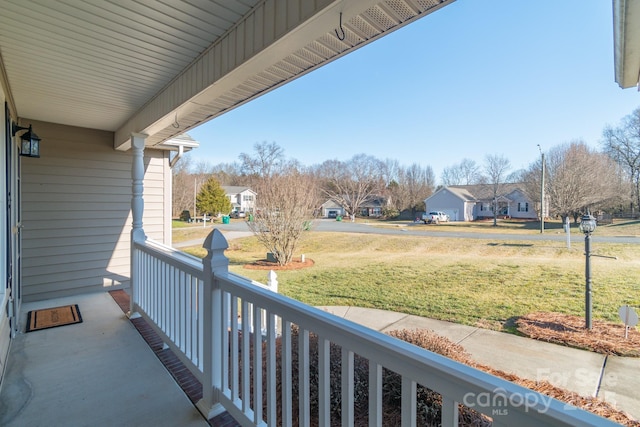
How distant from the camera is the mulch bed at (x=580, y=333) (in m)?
4.39

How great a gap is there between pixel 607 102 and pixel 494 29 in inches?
101

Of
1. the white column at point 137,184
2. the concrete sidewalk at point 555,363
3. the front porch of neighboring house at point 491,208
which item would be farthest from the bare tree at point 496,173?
the white column at point 137,184

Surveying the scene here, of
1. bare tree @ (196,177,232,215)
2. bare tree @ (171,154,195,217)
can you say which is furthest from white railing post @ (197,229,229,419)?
bare tree @ (196,177,232,215)

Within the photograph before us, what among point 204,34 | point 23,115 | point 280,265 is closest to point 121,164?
point 23,115

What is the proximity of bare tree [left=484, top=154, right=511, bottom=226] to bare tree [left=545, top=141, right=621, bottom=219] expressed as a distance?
10.5m

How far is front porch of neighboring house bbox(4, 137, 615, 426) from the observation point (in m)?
0.80

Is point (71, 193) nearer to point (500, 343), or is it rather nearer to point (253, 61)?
point (253, 61)

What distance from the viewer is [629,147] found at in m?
5.34

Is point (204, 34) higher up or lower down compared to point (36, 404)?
higher up

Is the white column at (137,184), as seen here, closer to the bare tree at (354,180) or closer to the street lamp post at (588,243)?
the street lamp post at (588,243)

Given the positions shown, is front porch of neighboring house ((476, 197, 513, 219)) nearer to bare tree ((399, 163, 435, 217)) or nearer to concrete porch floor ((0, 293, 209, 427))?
bare tree ((399, 163, 435, 217))

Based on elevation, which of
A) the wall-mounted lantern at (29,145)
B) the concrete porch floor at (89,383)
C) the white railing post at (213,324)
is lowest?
the concrete porch floor at (89,383)

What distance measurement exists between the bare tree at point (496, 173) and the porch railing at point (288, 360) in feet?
71.1

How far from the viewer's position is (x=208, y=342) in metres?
1.93
